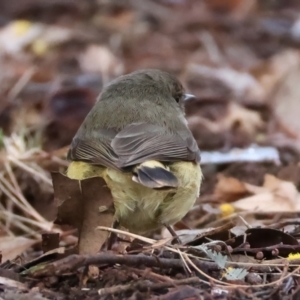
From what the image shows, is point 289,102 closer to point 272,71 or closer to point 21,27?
point 272,71

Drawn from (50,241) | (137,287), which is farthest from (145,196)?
(137,287)

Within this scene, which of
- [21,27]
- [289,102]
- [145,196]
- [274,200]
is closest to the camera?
[145,196]

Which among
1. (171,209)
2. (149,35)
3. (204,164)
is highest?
(171,209)

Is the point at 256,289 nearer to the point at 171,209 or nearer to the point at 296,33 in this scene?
the point at 171,209

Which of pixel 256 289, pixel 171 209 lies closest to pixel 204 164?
pixel 171 209

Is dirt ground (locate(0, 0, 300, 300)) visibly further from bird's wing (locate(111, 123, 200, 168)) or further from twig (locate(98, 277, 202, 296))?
bird's wing (locate(111, 123, 200, 168))

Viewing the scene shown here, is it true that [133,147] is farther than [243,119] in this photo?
No

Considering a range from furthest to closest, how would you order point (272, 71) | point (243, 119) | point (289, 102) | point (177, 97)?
point (272, 71) < point (289, 102) < point (243, 119) < point (177, 97)

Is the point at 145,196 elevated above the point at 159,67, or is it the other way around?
the point at 145,196
